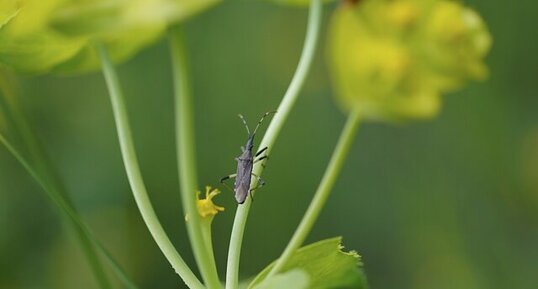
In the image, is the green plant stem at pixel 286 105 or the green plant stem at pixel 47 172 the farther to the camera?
the green plant stem at pixel 47 172

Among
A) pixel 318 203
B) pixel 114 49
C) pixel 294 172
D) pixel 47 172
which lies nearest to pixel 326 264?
pixel 318 203

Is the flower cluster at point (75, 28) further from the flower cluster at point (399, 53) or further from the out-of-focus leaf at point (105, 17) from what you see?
the flower cluster at point (399, 53)

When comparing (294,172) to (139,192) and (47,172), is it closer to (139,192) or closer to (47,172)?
(47,172)

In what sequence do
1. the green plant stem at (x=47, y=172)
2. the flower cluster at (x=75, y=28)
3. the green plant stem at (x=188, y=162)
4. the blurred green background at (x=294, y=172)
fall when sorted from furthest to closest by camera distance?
the blurred green background at (x=294, y=172), the green plant stem at (x=47, y=172), the green plant stem at (x=188, y=162), the flower cluster at (x=75, y=28)

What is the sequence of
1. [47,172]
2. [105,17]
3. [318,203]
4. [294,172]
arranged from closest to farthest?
[105,17] → [318,203] → [47,172] → [294,172]

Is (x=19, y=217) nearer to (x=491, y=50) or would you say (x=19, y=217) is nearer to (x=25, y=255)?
(x=25, y=255)

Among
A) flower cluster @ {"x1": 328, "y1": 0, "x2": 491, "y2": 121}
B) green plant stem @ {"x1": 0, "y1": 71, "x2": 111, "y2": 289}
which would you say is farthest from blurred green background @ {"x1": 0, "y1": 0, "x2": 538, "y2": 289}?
flower cluster @ {"x1": 328, "y1": 0, "x2": 491, "y2": 121}

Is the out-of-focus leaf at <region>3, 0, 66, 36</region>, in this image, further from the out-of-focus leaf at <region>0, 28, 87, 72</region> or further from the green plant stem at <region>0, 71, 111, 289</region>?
→ the green plant stem at <region>0, 71, 111, 289</region>

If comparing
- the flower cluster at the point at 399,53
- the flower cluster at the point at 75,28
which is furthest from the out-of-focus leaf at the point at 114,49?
the flower cluster at the point at 399,53
